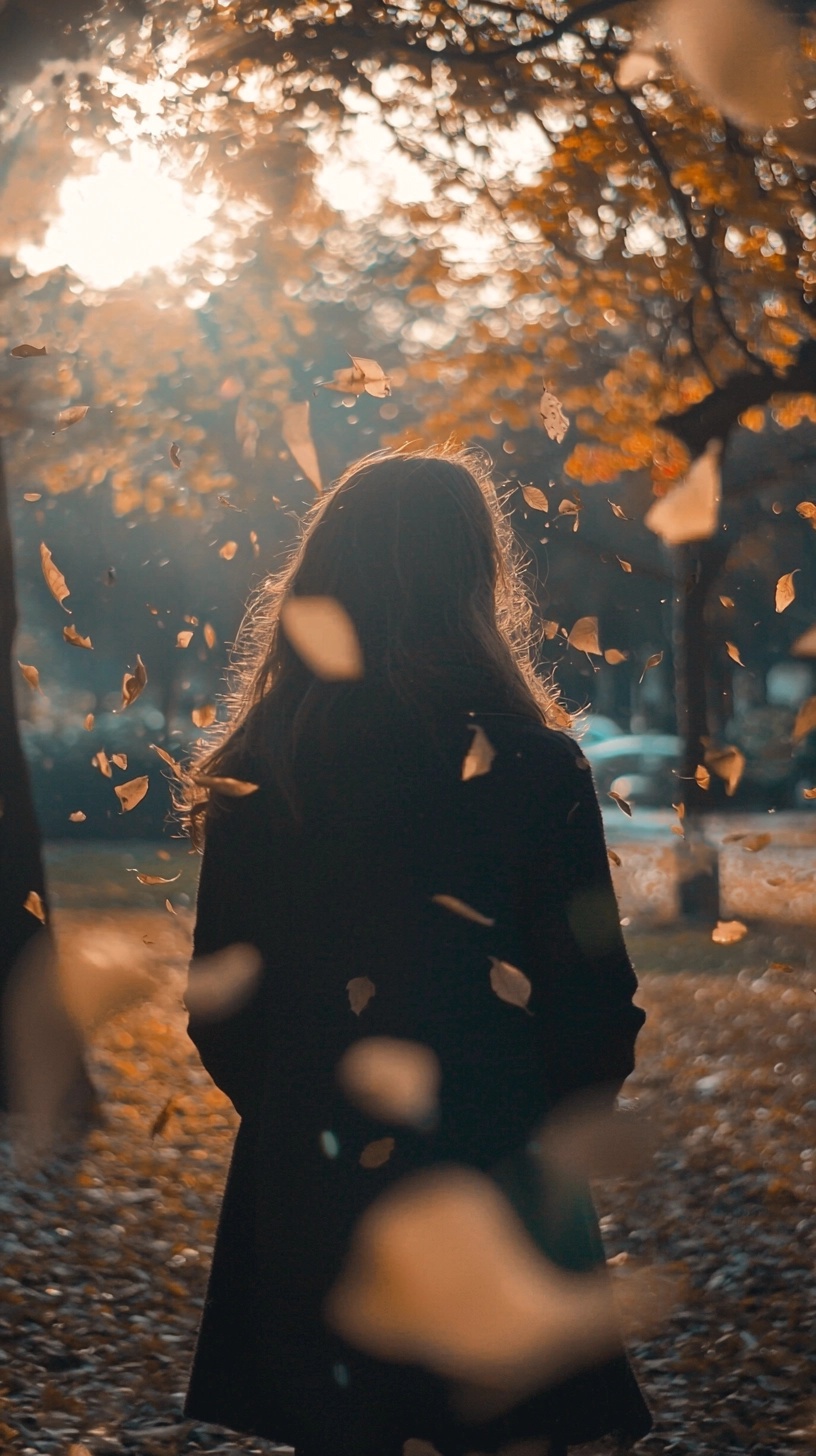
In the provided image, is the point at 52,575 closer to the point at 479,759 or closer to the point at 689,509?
the point at 689,509

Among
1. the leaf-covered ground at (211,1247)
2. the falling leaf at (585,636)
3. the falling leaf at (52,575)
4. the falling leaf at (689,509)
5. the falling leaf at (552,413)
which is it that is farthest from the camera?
the leaf-covered ground at (211,1247)

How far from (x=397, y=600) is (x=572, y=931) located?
0.54m

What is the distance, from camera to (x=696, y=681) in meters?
14.5

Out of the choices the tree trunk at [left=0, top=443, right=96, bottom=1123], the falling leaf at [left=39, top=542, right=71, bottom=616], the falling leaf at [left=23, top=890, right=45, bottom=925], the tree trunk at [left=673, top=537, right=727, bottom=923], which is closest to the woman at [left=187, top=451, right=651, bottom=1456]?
the falling leaf at [left=39, top=542, right=71, bottom=616]

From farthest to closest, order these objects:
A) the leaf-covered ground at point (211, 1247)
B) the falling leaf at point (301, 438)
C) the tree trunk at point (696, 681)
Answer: the tree trunk at point (696, 681) → the leaf-covered ground at point (211, 1247) → the falling leaf at point (301, 438)

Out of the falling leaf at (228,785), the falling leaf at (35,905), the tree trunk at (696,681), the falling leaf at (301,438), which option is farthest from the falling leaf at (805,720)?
the tree trunk at (696,681)

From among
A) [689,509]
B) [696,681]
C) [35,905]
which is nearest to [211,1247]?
[35,905]

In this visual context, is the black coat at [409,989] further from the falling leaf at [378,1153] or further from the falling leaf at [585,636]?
the falling leaf at [585,636]

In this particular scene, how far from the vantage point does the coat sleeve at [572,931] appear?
2.04 m

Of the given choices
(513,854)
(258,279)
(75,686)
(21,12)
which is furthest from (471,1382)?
(75,686)

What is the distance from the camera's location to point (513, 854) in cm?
204

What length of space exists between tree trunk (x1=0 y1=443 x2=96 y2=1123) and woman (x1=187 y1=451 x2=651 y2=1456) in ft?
Answer: 18.2

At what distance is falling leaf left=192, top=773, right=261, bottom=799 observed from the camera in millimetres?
2174

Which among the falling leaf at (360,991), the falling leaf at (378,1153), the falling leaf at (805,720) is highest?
the falling leaf at (360,991)
